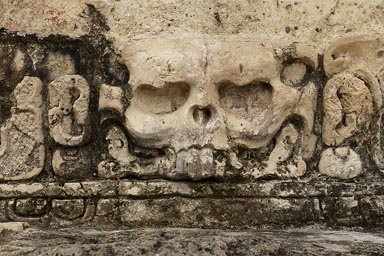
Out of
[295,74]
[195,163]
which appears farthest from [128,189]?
[295,74]

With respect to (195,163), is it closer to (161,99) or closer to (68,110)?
(161,99)

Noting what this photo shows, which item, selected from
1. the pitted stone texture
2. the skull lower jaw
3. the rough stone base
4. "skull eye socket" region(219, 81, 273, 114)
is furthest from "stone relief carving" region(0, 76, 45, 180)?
the pitted stone texture

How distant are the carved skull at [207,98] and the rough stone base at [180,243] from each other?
351mm

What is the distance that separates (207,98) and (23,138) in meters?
0.75

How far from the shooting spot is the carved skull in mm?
2891

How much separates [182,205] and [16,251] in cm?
72

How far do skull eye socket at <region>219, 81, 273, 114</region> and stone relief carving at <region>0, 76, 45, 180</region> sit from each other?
750 mm

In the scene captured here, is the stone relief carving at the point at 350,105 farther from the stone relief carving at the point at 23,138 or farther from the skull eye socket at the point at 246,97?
the stone relief carving at the point at 23,138

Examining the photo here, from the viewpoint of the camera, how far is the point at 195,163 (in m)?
2.88

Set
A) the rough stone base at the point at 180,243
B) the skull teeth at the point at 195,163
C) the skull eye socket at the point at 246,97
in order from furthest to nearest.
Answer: the skull eye socket at the point at 246,97
the skull teeth at the point at 195,163
the rough stone base at the point at 180,243

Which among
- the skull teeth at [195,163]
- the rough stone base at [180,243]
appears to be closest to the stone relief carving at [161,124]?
the skull teeth at [195,163]

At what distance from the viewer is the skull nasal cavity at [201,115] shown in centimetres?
292

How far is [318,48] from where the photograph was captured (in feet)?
10.0

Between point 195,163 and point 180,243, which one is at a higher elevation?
point 195,163
